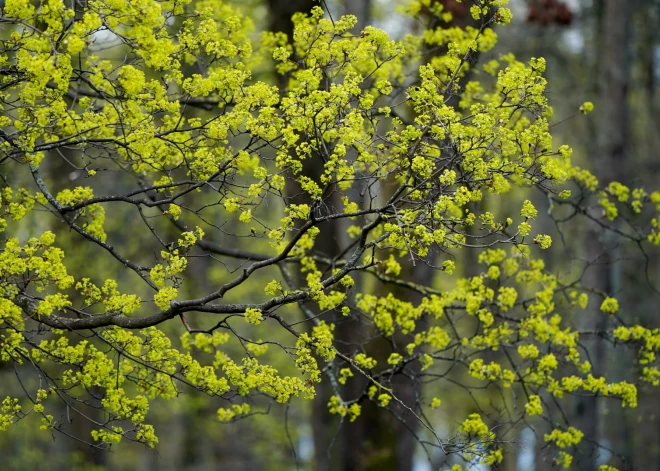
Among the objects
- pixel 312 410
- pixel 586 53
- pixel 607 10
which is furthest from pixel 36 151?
Result: pixel 586 53

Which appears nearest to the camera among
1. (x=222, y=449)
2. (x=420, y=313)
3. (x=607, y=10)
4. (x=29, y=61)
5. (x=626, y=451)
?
(x=29, y=61)

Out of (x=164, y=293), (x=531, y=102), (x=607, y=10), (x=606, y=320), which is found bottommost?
(x=164, y=293)

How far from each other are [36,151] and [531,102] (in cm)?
324

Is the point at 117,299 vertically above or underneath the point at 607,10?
underneath

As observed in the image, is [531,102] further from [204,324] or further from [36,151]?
[204,324]

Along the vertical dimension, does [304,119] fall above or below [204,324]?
below


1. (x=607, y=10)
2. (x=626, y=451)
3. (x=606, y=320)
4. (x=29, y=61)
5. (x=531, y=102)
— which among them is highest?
(x=607, y=10)

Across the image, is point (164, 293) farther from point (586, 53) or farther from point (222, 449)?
point (586, 53)

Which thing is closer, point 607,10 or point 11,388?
point 607,10

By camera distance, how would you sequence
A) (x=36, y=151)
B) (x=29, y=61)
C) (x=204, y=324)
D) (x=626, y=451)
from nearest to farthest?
1. (x=29, y=61)
2. (x=36, y=151)
3. (x=204, y=324)
4. (x=626, y=451)

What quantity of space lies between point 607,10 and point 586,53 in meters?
A: 6.14

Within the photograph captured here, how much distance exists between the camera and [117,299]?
4879 mm

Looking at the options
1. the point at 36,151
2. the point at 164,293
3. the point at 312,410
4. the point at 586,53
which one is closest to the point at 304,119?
the point at 164,293

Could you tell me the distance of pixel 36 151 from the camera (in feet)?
16.6
